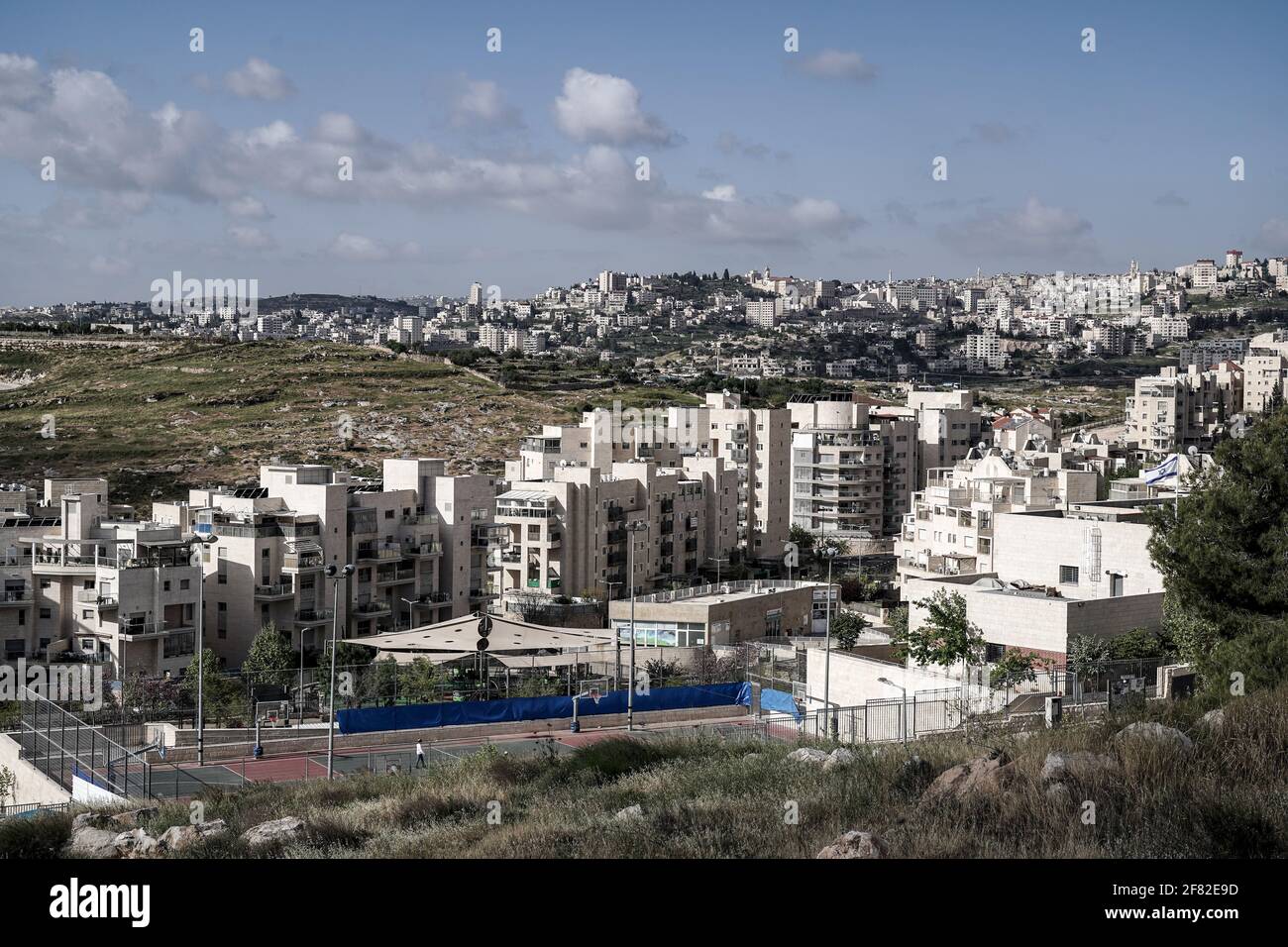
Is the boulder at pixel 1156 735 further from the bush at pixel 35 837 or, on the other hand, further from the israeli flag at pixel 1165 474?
the israeli flag at pixel 1165 474

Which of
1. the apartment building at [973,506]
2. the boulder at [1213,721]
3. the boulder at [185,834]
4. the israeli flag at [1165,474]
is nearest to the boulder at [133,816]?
the boulder at [185,834]

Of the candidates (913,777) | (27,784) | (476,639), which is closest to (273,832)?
(913,777)

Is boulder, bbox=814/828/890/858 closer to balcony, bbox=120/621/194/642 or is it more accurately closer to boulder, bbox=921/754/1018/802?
boulder, bbox=921/754/1018/802

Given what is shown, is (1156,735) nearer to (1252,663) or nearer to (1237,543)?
(1252,663)
